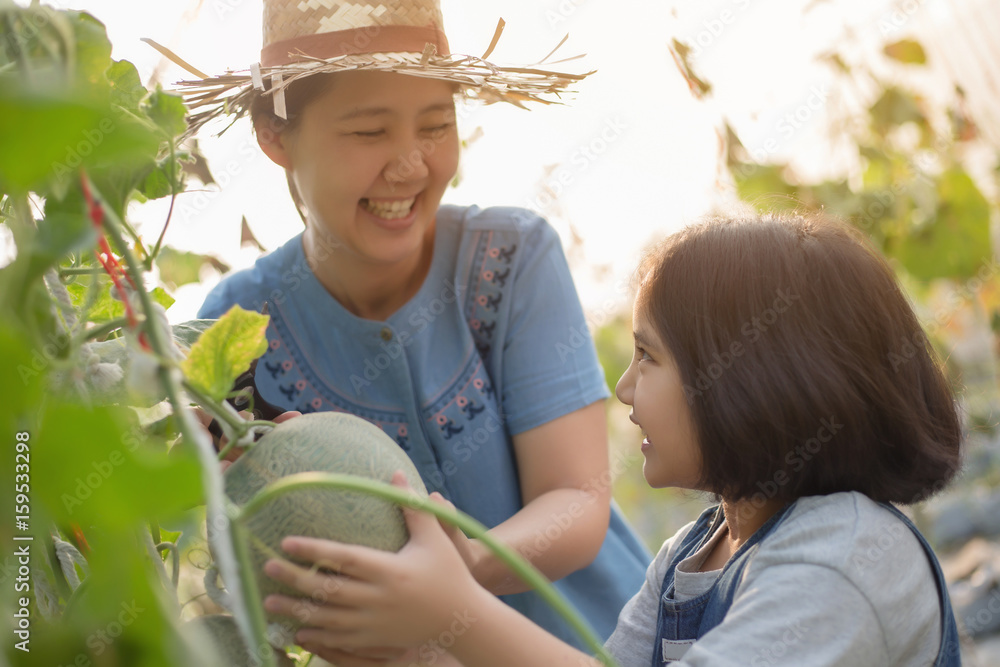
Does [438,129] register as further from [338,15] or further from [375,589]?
[375,589]

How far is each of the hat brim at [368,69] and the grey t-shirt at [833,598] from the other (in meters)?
0.65

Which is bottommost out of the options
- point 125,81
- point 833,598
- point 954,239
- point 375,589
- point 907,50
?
point 954,239

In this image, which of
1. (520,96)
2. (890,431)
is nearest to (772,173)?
(520,96)

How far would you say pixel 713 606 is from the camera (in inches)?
39.3

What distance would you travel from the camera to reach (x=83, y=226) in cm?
36

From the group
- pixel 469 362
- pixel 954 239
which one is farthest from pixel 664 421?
pixel 954 239

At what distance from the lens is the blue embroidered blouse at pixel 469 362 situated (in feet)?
4.62

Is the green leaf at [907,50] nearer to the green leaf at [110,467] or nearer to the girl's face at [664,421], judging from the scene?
the girl's face at [664,421]

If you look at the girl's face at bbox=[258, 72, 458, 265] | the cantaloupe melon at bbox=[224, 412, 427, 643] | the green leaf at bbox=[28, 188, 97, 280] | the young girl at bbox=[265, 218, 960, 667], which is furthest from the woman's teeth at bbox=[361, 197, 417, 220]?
the green leaf at bbox=[28, 188, 97, 280]

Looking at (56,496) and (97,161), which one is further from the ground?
(97,161)

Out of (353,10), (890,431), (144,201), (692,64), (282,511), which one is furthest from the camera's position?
(692,64)

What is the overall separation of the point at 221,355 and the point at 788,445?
0.71m

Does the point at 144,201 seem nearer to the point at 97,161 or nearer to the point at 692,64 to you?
the point at 97,161

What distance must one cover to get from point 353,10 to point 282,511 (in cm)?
80
